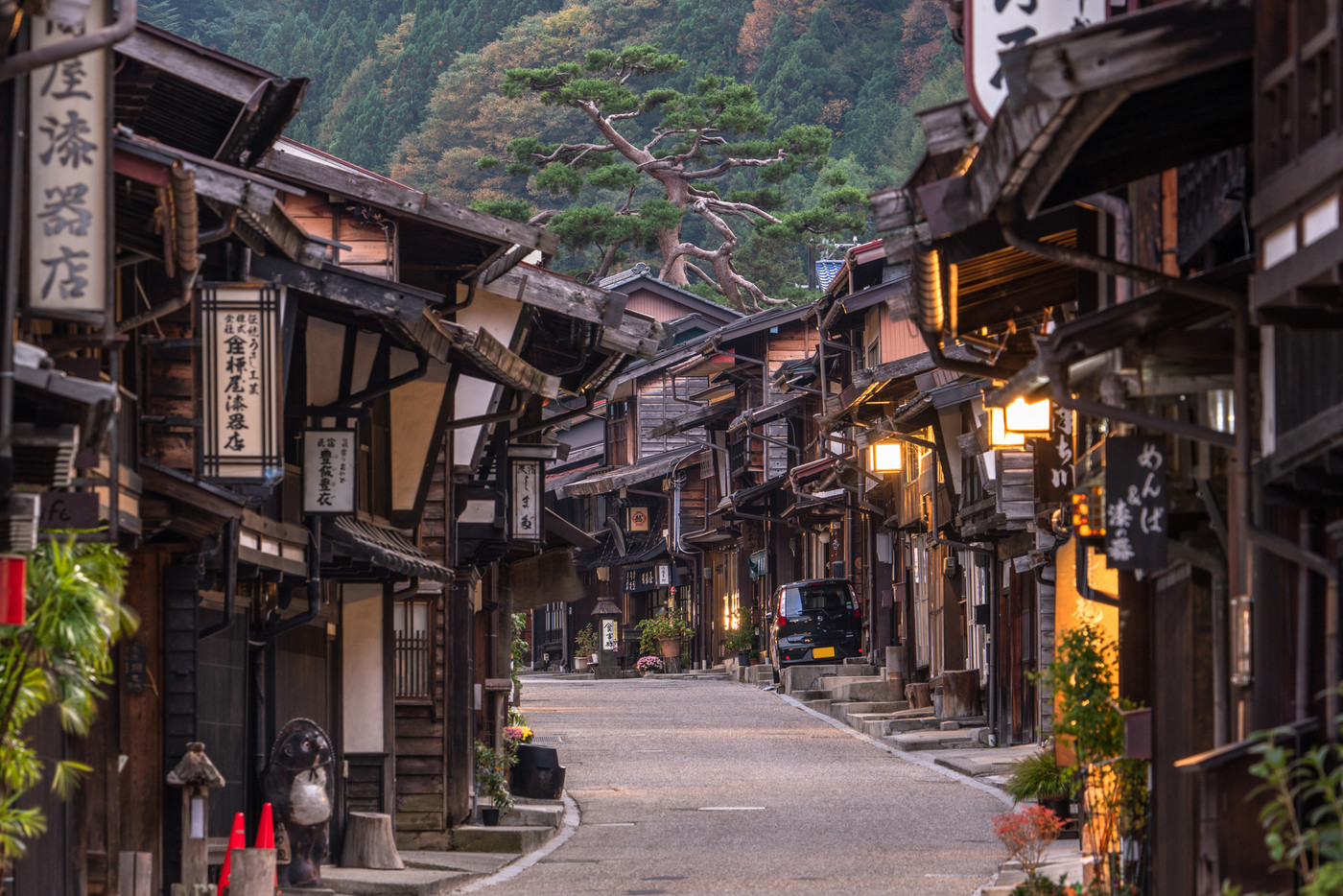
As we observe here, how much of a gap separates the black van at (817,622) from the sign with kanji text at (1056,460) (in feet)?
80.5

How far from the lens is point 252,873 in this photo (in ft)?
41.6

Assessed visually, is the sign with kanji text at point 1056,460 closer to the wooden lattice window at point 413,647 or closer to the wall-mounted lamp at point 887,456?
the wooden lattice window at point 413,647

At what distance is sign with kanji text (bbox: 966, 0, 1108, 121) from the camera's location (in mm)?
10836

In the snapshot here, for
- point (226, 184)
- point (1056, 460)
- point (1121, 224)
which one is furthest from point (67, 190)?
point (1056, 460)

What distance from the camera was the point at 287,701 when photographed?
17188 millimetres

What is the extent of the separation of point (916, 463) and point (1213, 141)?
2688cm

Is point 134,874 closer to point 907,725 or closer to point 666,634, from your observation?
point 907,725

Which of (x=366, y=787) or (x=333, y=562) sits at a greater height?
(x=333, y=562)

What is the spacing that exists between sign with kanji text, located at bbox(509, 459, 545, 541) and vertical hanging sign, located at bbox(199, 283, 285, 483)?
421 inches

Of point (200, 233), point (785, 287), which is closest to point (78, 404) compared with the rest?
point (200, 233)

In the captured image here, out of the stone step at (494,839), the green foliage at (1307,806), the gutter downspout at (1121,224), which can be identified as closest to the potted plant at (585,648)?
the stone step at (494,839)

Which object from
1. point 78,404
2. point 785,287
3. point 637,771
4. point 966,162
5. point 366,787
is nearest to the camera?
point 78,404

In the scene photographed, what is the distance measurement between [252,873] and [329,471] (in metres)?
4.25

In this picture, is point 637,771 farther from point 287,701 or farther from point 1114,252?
point 1114,252
